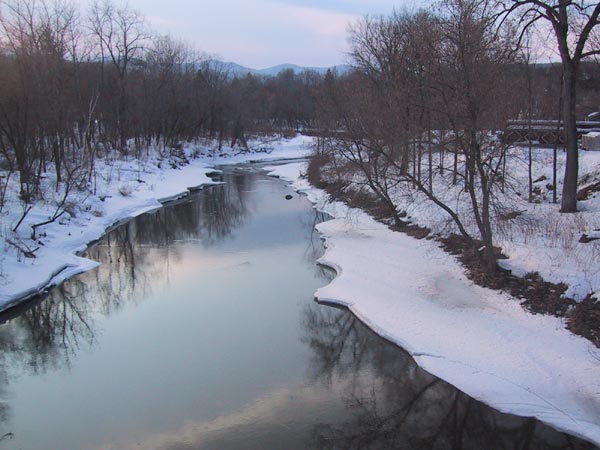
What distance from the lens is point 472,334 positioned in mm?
10695

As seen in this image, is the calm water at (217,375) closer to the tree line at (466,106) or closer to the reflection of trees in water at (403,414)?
the reflection of trees in water at (403,414)

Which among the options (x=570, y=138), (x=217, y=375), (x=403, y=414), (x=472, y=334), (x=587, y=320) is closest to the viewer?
(x=403, y=414)

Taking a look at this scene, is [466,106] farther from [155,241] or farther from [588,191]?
[155,241]

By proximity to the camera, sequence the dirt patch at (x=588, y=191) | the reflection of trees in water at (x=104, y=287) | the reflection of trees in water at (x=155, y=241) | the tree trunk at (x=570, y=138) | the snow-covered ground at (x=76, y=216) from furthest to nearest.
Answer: the dirt patch at (x=588, y=191) < the tree trunk at (x=570, y=138) < the reflection of trees in water at (x=155, y=241) < the snow-covered ground at (x=76, y=216) < the reflection of trees in water at (x=104, y=287)

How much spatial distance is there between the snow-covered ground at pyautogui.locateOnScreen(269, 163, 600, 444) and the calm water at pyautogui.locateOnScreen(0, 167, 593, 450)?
1.21 ft

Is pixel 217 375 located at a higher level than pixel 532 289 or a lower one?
lower

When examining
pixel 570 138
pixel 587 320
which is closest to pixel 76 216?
pixel 570 138

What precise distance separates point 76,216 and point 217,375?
14925 millimetres

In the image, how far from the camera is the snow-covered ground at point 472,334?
27.8ft

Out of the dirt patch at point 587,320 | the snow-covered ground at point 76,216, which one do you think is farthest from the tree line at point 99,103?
the dirt patch at point 587,320

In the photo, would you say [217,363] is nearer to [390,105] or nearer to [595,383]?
[595,383]

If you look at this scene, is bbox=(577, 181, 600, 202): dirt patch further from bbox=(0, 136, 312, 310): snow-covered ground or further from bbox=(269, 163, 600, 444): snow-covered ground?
bbox=(0, 136, 312, 310): snow-covered ground

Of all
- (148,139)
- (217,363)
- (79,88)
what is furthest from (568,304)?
(148,139)

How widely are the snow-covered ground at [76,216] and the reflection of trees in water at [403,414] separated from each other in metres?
8.92
